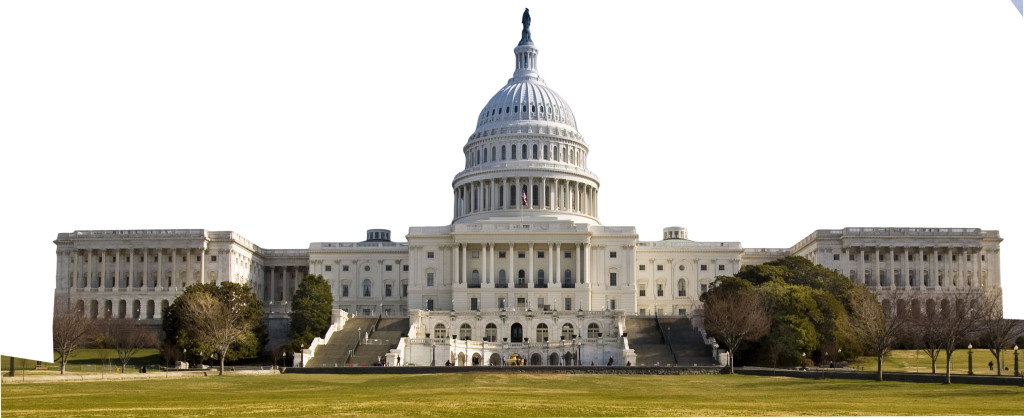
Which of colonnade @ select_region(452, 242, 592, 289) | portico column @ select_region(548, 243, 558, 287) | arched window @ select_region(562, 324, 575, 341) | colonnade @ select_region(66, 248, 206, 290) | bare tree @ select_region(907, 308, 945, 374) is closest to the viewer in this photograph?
bare tree @ select_region(907, 308, 945, 374)

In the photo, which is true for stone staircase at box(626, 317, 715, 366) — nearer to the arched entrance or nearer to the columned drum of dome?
the arched entrance

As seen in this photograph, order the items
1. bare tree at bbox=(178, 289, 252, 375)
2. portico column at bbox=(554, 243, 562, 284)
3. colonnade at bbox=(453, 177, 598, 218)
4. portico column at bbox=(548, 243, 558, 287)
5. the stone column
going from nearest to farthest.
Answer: bare tree at bbox=(178, 289, 252, 375) → the stone column → portico column at bbox=(554, 243, 562, 284) → portico column at bbox=(548, 243, 558, 287) → colonnade at bbox=(453, 177, 598, 218)

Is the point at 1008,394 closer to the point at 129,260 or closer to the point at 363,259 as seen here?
the point at 363,259

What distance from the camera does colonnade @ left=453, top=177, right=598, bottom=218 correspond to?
447ft

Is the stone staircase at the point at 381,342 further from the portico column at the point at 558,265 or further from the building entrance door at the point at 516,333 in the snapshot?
the portico column at the point at 558,265

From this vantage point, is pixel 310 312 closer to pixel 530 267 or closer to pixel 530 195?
pixel 530 267

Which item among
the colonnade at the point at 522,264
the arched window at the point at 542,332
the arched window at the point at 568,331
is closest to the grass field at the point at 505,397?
the arched window at the point at 568,331

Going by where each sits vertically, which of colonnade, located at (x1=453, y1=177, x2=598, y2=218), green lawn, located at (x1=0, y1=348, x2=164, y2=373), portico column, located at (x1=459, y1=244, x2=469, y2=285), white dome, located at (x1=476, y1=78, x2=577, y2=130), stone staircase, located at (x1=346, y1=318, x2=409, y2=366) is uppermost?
white dome, located at (x1=476, y1=78, x2=577, y2=130)

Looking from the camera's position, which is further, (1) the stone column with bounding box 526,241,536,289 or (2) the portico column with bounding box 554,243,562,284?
(2) the portico column with bounding box 554,243,562,284

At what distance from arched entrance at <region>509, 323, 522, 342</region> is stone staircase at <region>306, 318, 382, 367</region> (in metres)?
12.0

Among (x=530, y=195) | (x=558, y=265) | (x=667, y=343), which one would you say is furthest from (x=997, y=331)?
(x=530, y=195)

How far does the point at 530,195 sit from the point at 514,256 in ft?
39.0

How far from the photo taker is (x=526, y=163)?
452 ft

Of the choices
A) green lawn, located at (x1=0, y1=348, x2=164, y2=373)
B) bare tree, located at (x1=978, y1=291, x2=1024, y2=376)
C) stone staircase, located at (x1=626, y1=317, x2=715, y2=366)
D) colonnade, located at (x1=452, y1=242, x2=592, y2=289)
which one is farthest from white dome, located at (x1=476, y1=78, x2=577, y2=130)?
bare tree, located at (x1=978, y1=291, x2=1024, y2=376)
